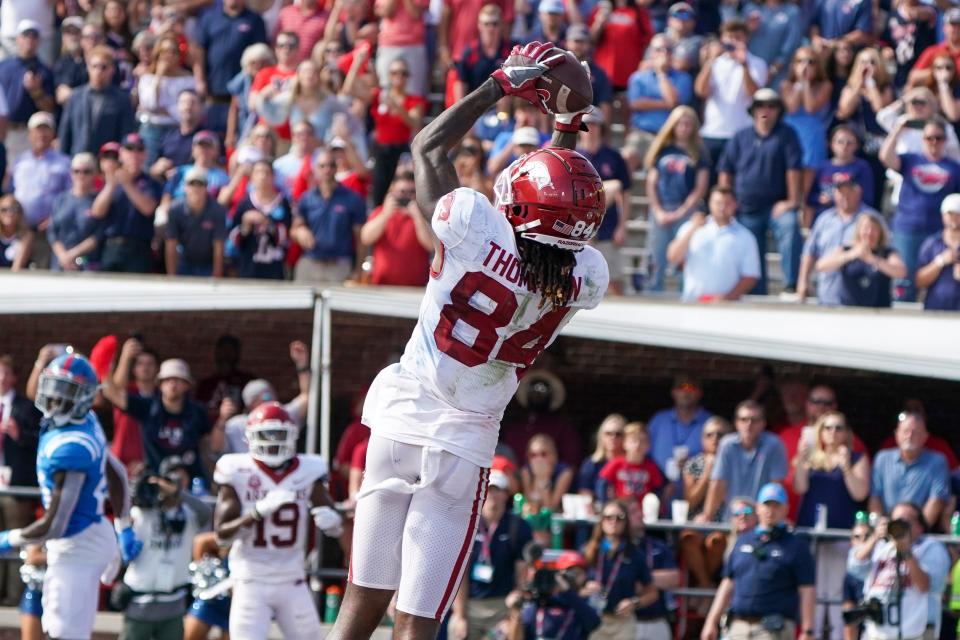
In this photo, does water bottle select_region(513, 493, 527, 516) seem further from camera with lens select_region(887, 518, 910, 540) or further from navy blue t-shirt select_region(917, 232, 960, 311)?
navy blue t-shirt select_region(917, 232, 960, 311)

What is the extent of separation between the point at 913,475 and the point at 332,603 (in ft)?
12.4

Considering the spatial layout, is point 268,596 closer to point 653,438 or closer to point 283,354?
point 653,438

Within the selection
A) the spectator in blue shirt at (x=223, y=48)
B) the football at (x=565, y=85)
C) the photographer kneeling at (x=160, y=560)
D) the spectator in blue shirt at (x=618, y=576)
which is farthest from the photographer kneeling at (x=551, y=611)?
the spectator in blue shirt at (x=223, y=48)

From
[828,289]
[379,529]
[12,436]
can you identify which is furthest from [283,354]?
[379,529]

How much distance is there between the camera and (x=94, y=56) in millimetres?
14641

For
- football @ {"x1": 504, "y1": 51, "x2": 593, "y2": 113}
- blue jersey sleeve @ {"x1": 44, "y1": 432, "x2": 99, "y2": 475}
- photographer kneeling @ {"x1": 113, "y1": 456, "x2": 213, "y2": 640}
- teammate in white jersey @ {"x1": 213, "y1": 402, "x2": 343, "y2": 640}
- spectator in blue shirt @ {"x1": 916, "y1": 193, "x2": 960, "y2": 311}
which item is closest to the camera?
football @ {"x1": 504, "y1": 51, "x2": 593, "y2": 113}

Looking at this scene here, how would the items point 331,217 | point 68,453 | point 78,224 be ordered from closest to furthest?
point 68,453, point 331,217, point 78,224

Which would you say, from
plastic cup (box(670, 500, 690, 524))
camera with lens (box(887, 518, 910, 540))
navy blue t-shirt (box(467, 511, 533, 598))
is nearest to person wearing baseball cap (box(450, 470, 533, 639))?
navy blue t-shirt (box(467, 511, 533, 598))

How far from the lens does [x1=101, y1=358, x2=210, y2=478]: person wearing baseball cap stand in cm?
1232

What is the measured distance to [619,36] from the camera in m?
14.4

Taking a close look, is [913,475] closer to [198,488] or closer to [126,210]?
[198,488]

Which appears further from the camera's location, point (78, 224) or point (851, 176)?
point (78, 224)

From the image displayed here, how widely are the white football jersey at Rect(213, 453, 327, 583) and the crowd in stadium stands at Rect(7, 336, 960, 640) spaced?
810 millimetres

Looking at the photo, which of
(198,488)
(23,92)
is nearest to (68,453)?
(198,488)
